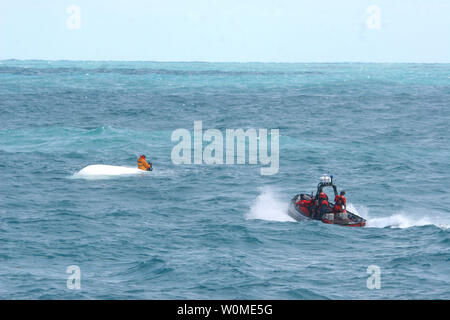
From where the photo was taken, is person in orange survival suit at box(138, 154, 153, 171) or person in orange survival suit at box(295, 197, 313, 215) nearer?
person in orange survival suit at box(295, 197, 313, 215)

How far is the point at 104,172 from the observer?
43.2 meters

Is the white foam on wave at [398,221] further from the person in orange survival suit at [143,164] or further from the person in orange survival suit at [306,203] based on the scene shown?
the person in orange survival suit at [143,164]

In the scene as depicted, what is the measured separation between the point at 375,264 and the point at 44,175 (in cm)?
2642

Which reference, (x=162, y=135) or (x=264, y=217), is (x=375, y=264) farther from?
(x=162, y=135)

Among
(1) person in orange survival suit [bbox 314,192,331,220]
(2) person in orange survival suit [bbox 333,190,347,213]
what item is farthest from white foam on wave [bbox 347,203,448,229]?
(1) person in orange survival suit [bbox 314,192,331,220]

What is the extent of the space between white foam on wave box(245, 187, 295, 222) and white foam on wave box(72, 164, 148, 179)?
34.1 feet

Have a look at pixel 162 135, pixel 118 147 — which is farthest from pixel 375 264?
pixel 162 135

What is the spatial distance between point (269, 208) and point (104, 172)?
13.9 metres

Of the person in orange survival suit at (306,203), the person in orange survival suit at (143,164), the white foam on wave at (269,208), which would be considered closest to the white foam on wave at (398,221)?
the person in orange survival suit at (306,203)

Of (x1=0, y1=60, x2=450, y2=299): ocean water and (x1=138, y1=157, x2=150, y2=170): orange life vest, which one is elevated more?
(x1=138, y1=157, x2=150, y2=170): orange life vest

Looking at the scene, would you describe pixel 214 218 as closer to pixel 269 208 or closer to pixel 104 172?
pixel 269 208

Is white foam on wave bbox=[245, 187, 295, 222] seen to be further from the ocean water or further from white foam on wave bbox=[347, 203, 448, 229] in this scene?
white foam on wave bbox=[347, 203, 448, 229]

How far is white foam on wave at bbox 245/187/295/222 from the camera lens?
33.1 metres

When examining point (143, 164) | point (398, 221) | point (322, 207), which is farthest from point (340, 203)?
point (143, 164)
